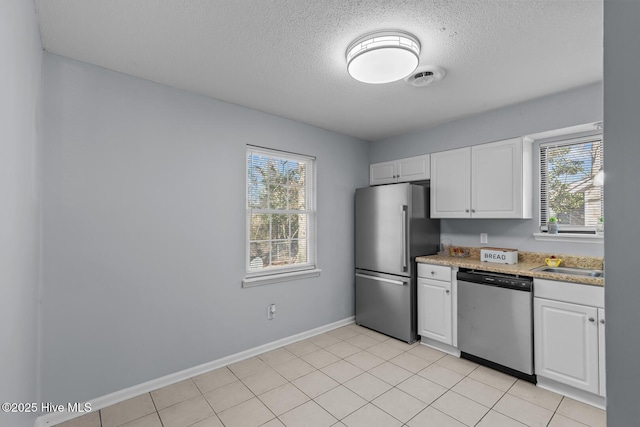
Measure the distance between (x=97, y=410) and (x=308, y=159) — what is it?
2.94 m

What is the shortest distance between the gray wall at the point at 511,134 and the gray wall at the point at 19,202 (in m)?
3.52

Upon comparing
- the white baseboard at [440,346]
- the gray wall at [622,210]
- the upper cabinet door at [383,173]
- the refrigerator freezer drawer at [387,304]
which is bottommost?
the white baseboard at [440,346]

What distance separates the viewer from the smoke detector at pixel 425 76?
7.50 feet

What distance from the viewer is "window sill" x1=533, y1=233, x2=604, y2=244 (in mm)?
2670

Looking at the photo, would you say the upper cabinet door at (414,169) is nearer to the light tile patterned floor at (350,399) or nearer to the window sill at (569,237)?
the window sill at (569,237)

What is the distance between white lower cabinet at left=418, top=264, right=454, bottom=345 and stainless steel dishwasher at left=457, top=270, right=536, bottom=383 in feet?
0.39

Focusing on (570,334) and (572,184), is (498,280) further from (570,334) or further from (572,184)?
(572,184)

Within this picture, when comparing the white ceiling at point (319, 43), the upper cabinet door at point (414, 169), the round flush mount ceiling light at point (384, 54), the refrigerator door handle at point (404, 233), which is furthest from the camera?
the upper cabinet door at point (414, 169)

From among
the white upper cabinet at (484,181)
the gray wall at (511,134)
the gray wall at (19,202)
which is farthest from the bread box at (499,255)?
the gray wall at (19,202)

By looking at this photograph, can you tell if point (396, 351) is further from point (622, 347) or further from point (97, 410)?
point (622, 347)

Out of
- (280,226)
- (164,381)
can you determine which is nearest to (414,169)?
(280,226)

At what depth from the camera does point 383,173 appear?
4.16 metres

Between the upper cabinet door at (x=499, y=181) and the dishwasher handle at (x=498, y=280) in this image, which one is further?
the upper cabinet door at (x=499, y=181)

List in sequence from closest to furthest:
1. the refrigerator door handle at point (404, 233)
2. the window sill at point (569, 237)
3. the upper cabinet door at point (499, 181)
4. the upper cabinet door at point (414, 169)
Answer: the window sill at point (569, 237) < the upper cabinet door at point (499, 181) < the refrigerator door handle at point (404, 233) < the upper cabinet door at point (414, 169)
